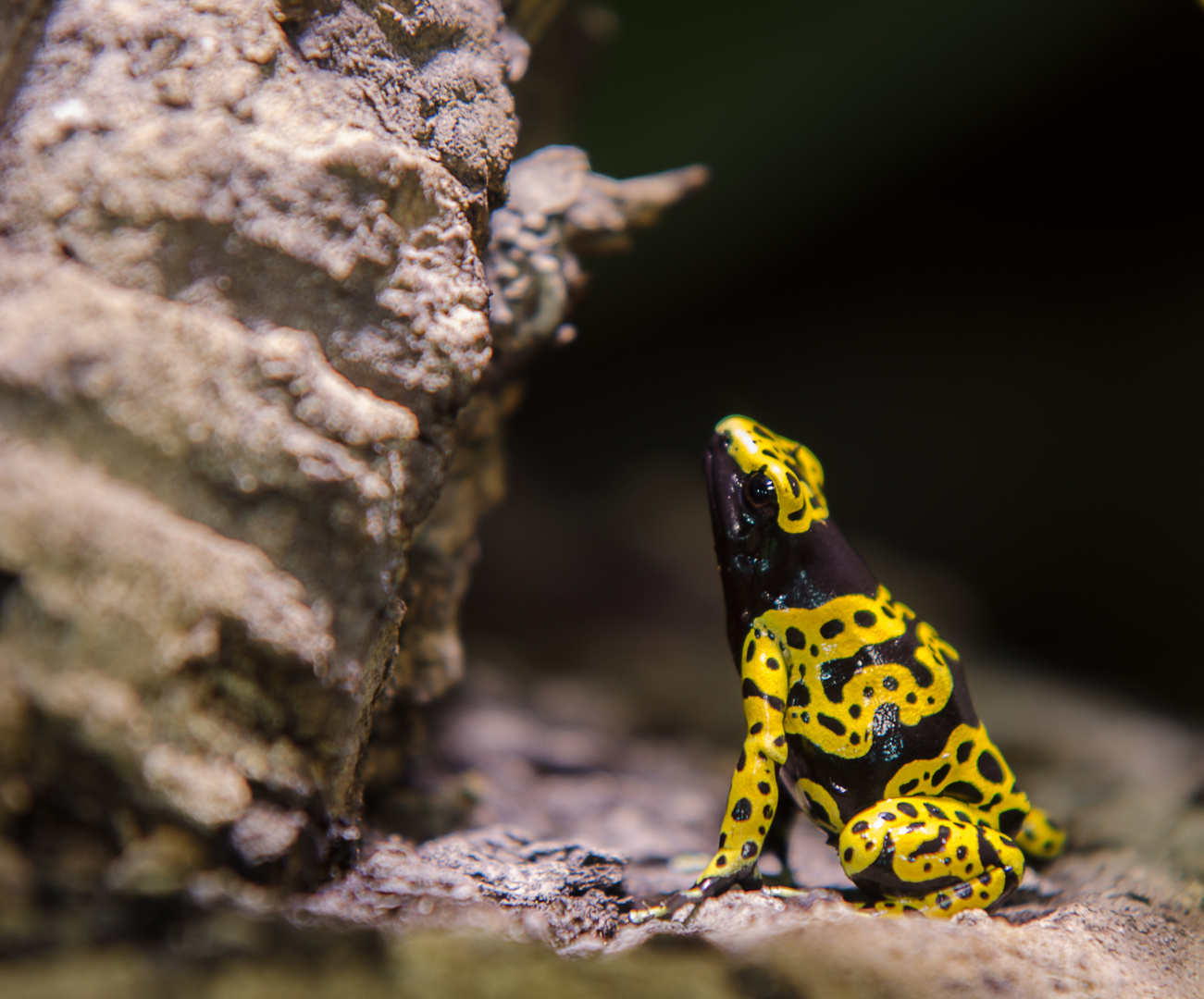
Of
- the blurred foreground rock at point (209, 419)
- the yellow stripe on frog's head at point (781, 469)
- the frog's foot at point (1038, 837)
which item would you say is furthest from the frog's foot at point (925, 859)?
the blurred foreground rock at point (209, 419)

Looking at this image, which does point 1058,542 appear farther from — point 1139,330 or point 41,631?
point 41,631

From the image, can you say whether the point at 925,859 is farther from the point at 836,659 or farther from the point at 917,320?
the point at 917,320

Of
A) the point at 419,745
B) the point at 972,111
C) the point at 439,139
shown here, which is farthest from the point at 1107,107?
the point at 419,745

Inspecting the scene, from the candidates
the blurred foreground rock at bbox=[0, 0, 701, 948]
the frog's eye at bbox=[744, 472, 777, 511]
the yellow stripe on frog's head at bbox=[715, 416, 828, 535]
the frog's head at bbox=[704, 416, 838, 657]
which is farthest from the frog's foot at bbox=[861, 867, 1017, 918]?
the blurred foreground rock at bbox=[0, 0, 701, 948]

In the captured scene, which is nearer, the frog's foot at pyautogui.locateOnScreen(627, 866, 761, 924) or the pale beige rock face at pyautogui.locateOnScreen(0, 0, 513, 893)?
the pale beige rock face at pyautogui.locateOnScreen(0, 0, 513, 893)

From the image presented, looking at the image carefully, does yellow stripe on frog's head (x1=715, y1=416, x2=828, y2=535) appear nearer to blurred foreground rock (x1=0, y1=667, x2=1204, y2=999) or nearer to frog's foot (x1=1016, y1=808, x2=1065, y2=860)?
blurred foreground rock (x1=0, y1=667, x2=1204, y2=999)
